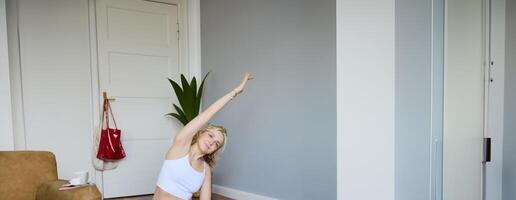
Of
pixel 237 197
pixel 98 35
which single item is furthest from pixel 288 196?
pixel 98 35

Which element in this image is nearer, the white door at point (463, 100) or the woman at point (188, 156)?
the white door at point (463, 100)

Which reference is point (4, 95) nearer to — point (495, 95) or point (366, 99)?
point (366, 99)

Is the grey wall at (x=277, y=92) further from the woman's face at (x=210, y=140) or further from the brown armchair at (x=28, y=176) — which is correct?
the brown armchair at (x=28, y=176)

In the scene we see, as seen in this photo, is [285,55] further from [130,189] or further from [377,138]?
[130,189]

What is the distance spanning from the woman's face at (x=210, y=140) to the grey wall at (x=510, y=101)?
1.37 metres

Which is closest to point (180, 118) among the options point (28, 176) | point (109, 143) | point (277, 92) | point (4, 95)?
point (109, 143)

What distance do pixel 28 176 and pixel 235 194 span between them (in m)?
2.07

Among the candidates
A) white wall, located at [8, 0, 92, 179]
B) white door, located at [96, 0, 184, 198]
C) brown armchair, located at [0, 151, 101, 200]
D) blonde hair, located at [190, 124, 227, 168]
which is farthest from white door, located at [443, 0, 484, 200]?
white wall, located at [8, 0, 92, 179]

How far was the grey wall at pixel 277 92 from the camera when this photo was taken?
300cm

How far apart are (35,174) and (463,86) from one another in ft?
7.80

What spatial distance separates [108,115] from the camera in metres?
3.98

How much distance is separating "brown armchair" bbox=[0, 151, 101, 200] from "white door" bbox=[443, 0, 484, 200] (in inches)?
78.2

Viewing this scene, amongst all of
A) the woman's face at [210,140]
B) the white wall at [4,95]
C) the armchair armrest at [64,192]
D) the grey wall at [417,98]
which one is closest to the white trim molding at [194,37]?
the white wall at [4,95]

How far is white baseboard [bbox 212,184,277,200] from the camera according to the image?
3642 mm
